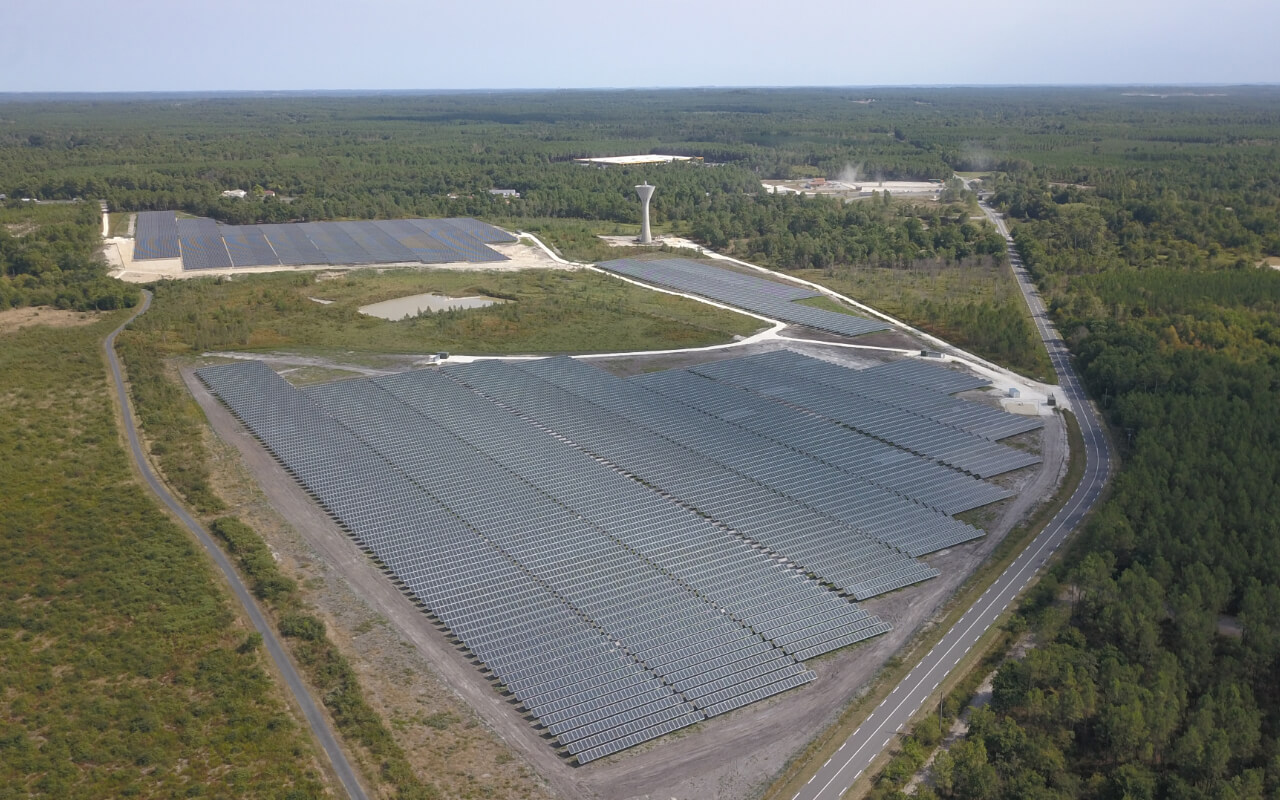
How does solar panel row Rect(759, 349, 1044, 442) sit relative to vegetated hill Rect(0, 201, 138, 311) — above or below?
below

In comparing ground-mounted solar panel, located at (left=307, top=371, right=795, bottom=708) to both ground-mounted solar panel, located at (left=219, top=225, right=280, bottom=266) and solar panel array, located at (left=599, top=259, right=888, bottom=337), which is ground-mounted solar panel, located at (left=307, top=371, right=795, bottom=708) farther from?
ground-mounted solar panel, located at (left=219, top=225, right=280, bottom=266)

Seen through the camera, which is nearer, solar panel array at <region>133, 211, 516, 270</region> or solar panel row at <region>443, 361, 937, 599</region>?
solar panel row at <region>443, 361, 937, 599</region>

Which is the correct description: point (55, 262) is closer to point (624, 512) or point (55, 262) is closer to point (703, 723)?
point (624, 512)

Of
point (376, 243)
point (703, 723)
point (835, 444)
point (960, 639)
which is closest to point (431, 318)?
point (376, 243)

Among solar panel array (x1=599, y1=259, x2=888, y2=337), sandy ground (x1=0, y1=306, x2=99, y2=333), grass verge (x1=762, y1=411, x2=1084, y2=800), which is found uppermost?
sandy ground (x1=0, y1=306, x2=99, y2=333)

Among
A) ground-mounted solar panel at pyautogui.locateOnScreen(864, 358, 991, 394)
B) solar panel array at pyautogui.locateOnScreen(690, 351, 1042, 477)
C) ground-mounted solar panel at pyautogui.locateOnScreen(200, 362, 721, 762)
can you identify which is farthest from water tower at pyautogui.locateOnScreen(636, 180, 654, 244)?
ground-mounted solar panel at pyautogui.locateOnScreen(200, 362, 721, 762)

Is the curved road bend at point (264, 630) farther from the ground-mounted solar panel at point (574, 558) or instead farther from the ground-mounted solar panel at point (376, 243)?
the ground-mounted solar panel at point (376, 243)

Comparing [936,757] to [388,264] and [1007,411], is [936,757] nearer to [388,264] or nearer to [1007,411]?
[1007,411]

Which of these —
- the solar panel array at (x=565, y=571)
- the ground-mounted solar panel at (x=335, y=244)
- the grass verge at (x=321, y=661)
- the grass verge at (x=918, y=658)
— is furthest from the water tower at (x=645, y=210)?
the grass verge at (x=321, y=661)
